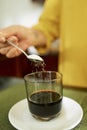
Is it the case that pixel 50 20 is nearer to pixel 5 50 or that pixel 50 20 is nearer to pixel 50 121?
pixel 5 50

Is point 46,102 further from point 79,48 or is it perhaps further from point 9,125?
point 79,48

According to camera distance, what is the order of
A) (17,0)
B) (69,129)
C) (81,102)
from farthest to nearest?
(17,0)
(81,102)
(69,129)

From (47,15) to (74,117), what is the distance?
1.92 ft

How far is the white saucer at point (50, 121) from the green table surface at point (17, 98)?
0.6 inches

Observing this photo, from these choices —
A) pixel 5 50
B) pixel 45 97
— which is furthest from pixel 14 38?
pixel 45 97

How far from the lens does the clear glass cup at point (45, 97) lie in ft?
1.57

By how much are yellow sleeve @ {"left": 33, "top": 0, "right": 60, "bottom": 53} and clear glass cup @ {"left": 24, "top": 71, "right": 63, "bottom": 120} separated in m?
0.49

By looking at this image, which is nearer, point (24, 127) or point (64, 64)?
point (24, 127)

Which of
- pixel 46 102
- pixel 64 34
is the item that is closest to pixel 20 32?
pixel 64 34

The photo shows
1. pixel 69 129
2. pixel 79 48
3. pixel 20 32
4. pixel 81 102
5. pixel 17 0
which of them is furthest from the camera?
pixel 17 0

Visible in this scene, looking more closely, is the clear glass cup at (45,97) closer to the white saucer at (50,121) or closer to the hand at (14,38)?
the white saucer at (50,121)

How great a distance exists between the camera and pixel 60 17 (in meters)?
0.96

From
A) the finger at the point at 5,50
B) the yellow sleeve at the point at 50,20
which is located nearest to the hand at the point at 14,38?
the finger at the point at 5,50

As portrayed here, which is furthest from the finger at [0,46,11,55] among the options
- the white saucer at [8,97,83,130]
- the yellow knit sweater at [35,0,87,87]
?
Answer: the yellow knit sweater at [35,0,87,87]
